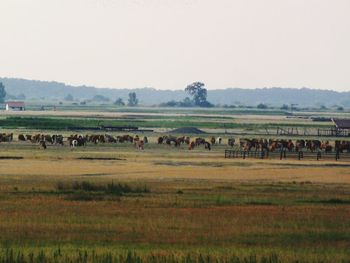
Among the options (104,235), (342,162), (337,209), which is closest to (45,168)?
(342,162)

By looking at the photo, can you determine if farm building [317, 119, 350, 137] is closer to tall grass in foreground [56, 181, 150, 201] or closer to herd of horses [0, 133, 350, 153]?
herd of horses [0, 133, 350, 153]

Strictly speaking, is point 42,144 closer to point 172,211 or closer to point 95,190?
point 95,190

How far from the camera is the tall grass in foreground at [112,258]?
25.2 m

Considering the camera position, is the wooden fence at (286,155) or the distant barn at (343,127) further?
the distant barn at (343,127)

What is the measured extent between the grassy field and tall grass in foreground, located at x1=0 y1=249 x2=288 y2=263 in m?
0.03

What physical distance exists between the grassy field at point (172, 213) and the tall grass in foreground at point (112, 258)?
3 cm

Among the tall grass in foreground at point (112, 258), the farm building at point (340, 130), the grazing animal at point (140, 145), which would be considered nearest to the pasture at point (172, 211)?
the tall grass in foreground at point (112, 258)

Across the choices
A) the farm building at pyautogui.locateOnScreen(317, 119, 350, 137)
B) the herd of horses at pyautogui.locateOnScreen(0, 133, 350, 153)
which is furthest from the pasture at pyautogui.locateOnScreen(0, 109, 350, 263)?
the farm building at pyautogui.locateOnScreen(317, 119, 350, 137)

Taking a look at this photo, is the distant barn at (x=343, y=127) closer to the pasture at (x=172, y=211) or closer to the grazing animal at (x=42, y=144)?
the grazing animal at (x=42, y=144)

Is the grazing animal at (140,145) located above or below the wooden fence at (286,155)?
below

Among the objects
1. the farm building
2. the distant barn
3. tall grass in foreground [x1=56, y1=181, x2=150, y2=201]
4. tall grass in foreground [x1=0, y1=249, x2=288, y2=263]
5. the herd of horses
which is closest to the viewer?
tall grass in foreground [x1=0, y1=249, x2=288, y2=263]

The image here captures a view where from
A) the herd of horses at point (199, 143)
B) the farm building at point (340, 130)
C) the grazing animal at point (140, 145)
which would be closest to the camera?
the herd of horses at point (199, 143)

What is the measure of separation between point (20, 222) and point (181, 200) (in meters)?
8.94

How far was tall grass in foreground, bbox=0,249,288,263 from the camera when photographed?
82.8 ft
